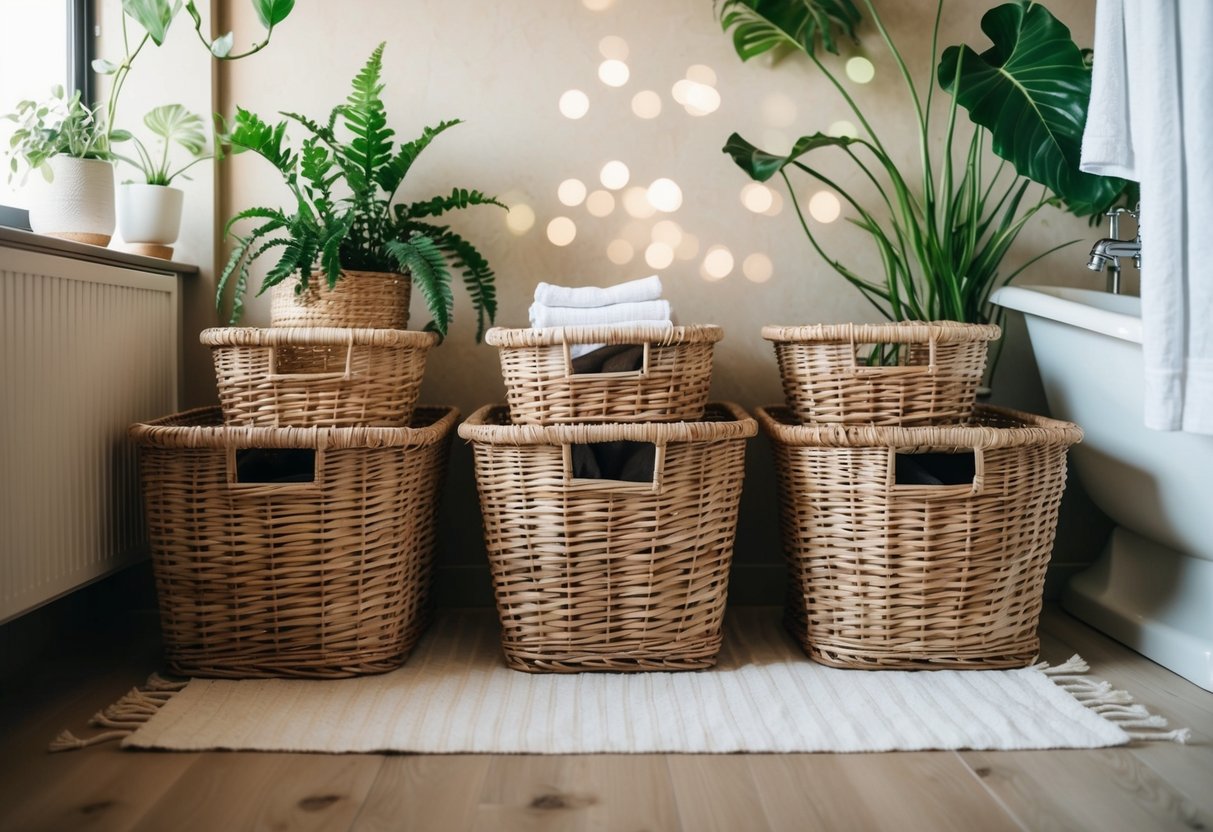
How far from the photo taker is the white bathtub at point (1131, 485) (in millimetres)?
1389

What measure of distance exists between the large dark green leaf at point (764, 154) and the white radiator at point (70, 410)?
1103 millimetres

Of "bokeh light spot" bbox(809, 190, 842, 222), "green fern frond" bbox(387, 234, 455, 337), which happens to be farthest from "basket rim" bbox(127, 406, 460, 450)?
"bokeh light spot" bbox(809, 190, 842, 222)

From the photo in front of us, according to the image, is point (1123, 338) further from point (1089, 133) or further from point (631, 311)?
point (631, 311)

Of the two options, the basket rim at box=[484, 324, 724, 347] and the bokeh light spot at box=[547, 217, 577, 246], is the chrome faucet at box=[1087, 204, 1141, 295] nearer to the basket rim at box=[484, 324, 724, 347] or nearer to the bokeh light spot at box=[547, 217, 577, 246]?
the basket rim at box=[484, 324, 724, 347]

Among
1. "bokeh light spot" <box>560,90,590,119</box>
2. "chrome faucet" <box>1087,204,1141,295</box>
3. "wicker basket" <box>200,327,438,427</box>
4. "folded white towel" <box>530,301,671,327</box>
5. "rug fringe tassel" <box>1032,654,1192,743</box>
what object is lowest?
"rug fringe tassel" <box>1032,654,1192,743</box>

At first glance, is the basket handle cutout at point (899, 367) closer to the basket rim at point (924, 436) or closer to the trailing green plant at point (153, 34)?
the basket rim at point (924, 436)

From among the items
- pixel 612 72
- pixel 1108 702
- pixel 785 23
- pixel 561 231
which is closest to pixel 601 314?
pixel 561 231

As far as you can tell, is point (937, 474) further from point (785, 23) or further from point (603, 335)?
point (785, 23)

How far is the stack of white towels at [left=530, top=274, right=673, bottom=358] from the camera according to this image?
140 centimetres

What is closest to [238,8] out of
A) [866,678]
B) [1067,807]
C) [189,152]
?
[189,152]

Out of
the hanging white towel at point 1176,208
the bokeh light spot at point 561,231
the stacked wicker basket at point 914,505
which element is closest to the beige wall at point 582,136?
the bokeh light spot at point 561,231

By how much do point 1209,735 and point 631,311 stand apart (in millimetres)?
1027

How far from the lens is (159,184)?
63.9 inches

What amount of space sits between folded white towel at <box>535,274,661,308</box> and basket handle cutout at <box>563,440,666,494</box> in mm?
237
